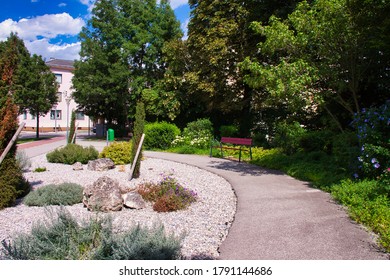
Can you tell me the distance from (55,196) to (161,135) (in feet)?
44.8

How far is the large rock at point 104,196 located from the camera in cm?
607

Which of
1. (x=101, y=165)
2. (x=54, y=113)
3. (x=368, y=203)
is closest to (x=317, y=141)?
(x=368, y=203)

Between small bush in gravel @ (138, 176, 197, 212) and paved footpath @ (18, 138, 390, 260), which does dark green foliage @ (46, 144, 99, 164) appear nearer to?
small bush in gravel @ (138, 176, 197, 212)

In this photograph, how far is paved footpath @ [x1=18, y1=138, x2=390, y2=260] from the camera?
3932 mm

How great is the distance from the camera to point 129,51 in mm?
25438

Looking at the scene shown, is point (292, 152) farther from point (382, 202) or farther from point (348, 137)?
point (382, 202)

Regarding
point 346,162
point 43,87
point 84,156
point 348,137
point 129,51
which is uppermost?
point 129,51

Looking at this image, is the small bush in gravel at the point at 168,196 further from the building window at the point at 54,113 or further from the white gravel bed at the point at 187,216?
the building window at the point at 54,113

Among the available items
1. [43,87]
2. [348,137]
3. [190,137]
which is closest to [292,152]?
[348,137]

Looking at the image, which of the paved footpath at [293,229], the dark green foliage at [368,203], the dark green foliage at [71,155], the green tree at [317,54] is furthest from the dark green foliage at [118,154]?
the dark green foliage at [368,203]

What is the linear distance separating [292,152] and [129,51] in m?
17.3

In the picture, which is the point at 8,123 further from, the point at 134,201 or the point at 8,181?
the point at 134,201

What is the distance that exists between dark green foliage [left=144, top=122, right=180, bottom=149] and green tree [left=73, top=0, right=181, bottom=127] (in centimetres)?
613

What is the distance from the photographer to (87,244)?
3805 mm
